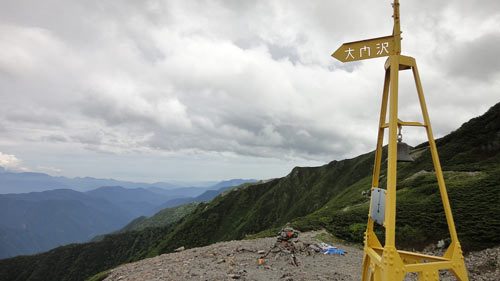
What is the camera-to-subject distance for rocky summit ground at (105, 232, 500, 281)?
12406 mm

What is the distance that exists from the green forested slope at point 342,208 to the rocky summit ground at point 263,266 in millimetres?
3408

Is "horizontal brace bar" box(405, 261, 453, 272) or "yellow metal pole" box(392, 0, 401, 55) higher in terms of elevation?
"yellow metal pole" box(392, 0, 401, 55)

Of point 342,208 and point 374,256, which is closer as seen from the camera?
point 374,256

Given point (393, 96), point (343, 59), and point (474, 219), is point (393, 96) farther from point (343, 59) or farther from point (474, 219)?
point (474, 219)

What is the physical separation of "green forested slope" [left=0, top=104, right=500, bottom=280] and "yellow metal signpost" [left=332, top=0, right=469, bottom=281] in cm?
1363

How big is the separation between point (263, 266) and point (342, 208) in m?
30.0

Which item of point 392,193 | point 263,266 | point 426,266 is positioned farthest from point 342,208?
point 392,193

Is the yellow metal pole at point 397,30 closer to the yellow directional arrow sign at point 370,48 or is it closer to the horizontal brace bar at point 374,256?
the yellow directional arrow sign at point 370,48

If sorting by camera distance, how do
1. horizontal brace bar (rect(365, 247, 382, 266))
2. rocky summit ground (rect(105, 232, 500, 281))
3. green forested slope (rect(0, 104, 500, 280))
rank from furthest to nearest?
green forested slope (rect(0, 104, 500, 280))
rocky summit ground (rect(105, 232, 500, 281))
horizontal brace bar (rect(365, 247, 382, 266))

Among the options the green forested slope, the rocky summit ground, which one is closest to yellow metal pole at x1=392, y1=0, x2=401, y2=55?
the rocky summit ground

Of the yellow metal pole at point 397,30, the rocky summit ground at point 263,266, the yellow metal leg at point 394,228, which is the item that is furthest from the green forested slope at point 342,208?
the yellow metal pole at point 397,30

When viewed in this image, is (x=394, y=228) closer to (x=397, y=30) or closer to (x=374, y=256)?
(x=374, y=256)

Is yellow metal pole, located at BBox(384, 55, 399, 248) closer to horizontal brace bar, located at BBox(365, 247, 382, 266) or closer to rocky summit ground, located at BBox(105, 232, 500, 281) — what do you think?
horizontal brace bar, located at BBox(365, 247, 382, 266)

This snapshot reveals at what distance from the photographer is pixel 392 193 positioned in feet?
18.1
